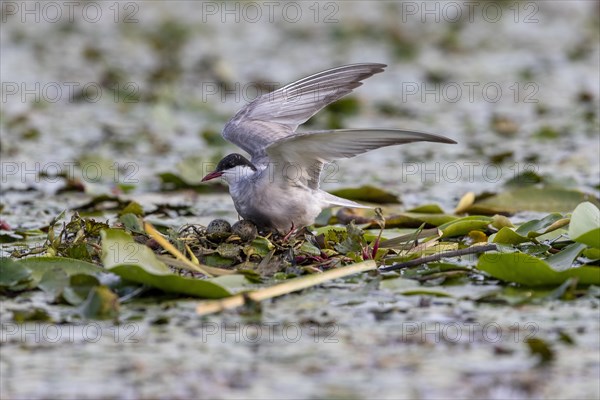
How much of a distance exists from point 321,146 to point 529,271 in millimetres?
1309

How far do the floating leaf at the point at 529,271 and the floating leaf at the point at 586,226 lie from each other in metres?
0.22

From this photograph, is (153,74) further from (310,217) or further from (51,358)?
(51,358)

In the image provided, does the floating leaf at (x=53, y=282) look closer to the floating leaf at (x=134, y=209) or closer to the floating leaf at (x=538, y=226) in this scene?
the floating leaf at (x=134, y=209)

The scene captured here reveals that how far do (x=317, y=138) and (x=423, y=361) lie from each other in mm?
1675

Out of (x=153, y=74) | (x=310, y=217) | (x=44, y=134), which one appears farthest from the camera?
(x=153, y=74)

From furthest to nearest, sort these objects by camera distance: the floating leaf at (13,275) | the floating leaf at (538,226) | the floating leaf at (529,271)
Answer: the floating leaf at (538,226) → the floating leaf at (13,275) → the floating leaf at (529,271)

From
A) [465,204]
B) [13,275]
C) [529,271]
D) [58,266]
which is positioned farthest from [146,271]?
→ [465,204]

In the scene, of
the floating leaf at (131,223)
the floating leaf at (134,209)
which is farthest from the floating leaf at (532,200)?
the floating leaf at (131,223)

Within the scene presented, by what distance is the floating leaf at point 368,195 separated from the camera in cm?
838

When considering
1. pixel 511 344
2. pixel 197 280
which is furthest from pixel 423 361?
pixel 197 280

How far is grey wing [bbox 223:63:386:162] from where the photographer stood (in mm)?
7234

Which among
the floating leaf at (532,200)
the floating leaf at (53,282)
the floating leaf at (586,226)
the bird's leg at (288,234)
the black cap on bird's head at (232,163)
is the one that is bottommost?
the floating leaf at (532,200)

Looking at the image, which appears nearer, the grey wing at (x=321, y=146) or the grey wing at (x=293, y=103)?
the grey wing at (x=321, y=146)

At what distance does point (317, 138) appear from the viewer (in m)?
6.00
